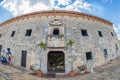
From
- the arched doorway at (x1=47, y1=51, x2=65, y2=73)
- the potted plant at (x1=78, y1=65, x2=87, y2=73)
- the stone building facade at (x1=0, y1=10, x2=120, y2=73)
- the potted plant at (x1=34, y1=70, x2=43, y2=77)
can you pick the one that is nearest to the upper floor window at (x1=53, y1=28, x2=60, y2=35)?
the stone building facade at (x1=0, y1=10, x2=120, y2=73)

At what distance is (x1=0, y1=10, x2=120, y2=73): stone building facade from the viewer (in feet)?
63.2

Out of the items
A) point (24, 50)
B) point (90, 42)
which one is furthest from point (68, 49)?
point (24, 50)

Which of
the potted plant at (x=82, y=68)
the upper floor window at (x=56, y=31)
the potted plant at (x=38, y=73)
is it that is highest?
the upper floor window at (x=56, y=31)

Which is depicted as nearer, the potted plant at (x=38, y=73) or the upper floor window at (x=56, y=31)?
the potted plant at (x=38, y=73)

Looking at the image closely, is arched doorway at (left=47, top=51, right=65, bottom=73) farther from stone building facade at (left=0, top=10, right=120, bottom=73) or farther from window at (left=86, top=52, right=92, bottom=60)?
window at (left=86, top=52, right=92, bottom=60)

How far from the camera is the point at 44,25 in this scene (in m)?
20.8

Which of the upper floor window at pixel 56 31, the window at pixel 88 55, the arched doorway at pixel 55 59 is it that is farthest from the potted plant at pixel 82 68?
the upper floor window at pixel 56 31

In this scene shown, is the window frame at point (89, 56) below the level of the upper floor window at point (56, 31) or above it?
below

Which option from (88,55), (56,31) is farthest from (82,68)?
(56,31)

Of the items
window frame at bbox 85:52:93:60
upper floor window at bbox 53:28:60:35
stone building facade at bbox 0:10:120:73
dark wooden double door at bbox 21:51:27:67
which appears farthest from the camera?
upper floor window at bbox 53:28:60:35

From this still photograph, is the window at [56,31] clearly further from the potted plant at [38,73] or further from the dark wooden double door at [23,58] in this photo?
the potted plant at [38,73]

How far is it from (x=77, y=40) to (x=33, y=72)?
7.28 meters

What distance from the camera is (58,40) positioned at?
1952 centimetres

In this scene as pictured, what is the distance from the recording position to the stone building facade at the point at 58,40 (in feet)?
63.2
